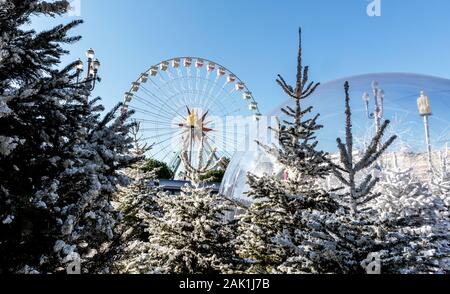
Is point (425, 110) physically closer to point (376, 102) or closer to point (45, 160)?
point (376, 102)

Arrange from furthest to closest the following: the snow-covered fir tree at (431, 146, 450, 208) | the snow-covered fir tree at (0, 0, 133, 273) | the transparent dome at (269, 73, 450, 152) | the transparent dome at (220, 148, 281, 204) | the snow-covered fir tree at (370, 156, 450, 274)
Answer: the transparent dome at (220, 148, 281, 204)
the snow-covered fir tree at (431, 146, 450, 208)
the transparent dome at (269, 73, 450, 152)
the snow-covered fir tree at (370, 156, 450, 274)
the snow-covered fir tree at (0, 0, 133, 273)

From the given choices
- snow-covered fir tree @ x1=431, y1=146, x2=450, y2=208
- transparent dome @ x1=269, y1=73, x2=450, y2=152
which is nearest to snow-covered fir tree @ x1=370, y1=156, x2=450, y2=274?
transparent dome @ x1=269, y1=73, x2=450, y2=152

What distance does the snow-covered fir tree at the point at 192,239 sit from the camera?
7543mm

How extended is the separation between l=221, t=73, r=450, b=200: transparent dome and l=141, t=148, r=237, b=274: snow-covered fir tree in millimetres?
4429

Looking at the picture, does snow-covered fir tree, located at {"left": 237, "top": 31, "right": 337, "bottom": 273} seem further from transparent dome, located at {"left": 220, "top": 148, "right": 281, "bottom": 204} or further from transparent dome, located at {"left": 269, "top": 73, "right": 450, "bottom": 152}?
transparent dome, located at {"left": 220, "top": 148, "right": 281, "bottom": 204}

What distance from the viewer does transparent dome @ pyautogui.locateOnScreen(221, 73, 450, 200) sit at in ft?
35.9

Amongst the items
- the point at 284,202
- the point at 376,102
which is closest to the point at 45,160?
the point at 284,202

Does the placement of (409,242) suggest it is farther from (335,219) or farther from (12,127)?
(12,127)

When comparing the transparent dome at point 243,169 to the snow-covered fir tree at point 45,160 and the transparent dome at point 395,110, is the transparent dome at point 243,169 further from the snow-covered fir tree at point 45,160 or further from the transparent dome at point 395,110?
the snow-covered fir tree at point 45,160

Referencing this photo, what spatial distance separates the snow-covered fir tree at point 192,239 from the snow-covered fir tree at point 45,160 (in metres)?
2.90

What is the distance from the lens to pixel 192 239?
7.83 m

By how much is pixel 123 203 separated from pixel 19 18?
1014cm

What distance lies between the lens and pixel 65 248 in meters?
3.52

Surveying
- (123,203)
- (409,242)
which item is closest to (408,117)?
(409,242)
